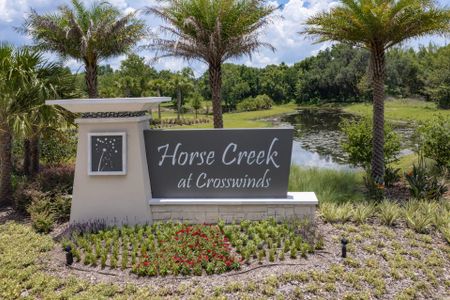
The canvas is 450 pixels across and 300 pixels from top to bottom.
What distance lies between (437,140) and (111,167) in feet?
30.0

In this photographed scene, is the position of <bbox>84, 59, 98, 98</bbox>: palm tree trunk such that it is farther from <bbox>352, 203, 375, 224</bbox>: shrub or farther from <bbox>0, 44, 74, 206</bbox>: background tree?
<bbox>352, 203, 375, 224</bbox>: shrub

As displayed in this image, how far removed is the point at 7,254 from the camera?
21.4 feet

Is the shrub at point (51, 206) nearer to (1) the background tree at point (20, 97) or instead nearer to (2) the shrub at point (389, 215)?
(1) the background tree at point (20, 97)

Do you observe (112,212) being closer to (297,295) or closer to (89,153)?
(89,153)

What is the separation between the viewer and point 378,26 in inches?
415

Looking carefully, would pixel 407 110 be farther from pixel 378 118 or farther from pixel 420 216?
pixel 420 216

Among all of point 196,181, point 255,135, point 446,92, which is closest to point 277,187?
point 255,135

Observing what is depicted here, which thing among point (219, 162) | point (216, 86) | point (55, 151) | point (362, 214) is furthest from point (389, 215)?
point (55, 151)

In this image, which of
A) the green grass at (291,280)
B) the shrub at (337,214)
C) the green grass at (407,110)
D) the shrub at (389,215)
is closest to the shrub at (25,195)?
the green grass at (291,280)

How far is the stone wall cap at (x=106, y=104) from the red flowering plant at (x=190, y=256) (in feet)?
7.82

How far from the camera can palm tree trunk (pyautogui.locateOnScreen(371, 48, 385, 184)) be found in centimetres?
1128

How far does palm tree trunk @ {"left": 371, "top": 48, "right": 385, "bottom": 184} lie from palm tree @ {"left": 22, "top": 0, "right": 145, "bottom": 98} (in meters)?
8.14

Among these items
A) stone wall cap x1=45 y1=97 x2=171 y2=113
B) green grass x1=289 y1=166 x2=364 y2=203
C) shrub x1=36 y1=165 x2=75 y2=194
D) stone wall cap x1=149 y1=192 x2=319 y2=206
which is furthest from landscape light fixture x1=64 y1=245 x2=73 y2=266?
green grass x1=289 y1=166 x2=364 y2=203

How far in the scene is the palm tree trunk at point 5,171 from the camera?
9484 millimetres
